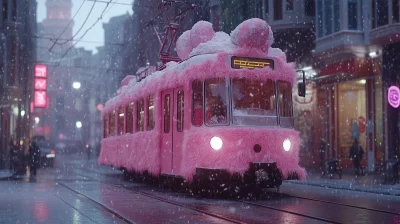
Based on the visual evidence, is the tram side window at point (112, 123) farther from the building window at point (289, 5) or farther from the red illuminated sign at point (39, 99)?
the red illuminated sign at point (39, 99)

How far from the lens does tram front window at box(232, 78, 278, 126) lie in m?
13.0

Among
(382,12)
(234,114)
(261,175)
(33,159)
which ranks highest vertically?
(382,12)

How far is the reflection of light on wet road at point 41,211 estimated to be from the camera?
983 centimetres

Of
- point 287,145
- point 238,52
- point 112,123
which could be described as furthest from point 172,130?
point 112,123

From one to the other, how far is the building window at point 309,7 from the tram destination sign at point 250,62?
49.7ft

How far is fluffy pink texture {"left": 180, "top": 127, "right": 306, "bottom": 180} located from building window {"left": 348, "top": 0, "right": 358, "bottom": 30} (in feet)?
40.6

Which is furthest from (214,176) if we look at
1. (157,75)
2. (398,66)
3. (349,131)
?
(349,131)

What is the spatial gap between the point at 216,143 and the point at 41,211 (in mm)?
3916

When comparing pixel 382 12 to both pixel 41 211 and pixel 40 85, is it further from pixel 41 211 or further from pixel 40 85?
pixel 40 85

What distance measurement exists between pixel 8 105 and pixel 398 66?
23.3 metres

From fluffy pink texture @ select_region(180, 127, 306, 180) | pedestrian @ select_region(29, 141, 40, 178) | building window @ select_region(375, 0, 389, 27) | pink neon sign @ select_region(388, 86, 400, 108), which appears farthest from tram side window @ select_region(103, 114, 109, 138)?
fluffy pink texture @ select_region(180, 127, 306, 180)

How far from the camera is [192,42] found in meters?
15.7

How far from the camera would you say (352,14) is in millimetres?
24266

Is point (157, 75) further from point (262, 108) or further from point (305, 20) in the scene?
point (305, 20)
